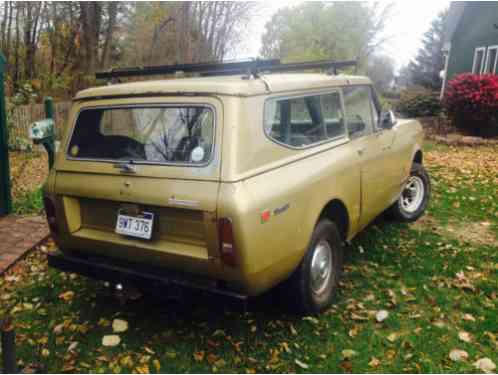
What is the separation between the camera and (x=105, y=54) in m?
15.2

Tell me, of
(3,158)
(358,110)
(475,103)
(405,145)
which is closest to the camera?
(358,110)

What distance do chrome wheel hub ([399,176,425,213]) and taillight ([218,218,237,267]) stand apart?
371 cm

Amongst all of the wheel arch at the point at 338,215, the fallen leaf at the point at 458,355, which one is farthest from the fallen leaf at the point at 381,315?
the wheel arch at the point at 338,215

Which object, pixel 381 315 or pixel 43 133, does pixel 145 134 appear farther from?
A: pixel 381 315

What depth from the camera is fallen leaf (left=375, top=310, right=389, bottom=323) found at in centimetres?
366

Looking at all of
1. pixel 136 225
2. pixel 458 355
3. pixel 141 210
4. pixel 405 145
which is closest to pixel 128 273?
pixel 136 225

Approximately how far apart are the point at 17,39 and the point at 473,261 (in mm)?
14786

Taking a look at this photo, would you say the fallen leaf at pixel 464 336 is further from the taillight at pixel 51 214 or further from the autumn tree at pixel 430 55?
the autumn tree at pixel 430 55

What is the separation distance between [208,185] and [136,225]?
0.66 meters

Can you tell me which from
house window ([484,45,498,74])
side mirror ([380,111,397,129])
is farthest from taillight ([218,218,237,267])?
house window ([484,45,498,74])

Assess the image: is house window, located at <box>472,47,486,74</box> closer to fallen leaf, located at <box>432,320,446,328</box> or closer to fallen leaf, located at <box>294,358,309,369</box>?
fallen leaf, located at <box>432,320,446,328</box>

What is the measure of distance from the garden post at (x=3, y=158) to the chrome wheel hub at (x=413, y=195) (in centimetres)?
511

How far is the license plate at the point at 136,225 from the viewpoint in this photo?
303cm

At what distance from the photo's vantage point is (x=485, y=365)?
3061mm
